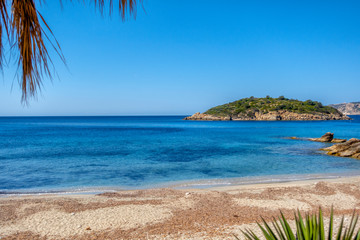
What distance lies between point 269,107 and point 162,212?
13051cm

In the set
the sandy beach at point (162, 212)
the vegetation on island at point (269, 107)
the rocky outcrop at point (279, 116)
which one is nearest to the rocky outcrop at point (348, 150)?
the sandy beach at point (162, 212)

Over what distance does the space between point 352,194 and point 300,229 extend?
10.7 m

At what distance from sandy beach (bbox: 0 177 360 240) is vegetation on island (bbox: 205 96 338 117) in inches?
4754

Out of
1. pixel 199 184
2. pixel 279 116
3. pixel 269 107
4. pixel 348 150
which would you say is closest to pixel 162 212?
pixel 199 184

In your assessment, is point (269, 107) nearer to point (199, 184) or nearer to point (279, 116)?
point (279, 116)

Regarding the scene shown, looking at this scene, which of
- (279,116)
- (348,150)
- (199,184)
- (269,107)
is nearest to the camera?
(199,184)

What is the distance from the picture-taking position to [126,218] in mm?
8633

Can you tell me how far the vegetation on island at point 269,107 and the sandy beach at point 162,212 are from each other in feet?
396

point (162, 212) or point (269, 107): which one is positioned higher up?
point (269, 107)

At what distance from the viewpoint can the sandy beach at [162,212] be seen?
7.45m

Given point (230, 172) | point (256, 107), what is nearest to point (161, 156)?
point (230, 172)

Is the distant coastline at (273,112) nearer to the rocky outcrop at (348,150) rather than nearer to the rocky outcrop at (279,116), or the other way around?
the rocky outcrop at (279,116)

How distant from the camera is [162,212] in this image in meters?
9.26

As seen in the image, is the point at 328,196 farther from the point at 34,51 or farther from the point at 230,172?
the point at 34,51
